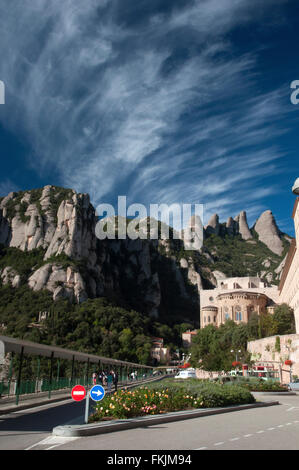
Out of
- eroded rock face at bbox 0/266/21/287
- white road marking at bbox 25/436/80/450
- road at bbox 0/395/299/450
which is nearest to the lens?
road at bbox 0/395/299/450

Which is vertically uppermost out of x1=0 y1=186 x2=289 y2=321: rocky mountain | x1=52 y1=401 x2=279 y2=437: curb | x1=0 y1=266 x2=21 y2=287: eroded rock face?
x1=0 y1=186 x2=289 y2=321: rocky mountain

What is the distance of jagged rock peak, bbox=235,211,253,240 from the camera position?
190 metres

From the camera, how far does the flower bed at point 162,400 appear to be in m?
11.7

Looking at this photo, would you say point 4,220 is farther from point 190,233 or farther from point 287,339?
point 287,339

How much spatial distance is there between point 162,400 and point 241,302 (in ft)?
262

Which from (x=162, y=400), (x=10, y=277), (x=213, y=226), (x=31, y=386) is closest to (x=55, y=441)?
(x=162, y=400)

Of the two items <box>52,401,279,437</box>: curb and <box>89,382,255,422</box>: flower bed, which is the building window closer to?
<box>89,382,255,422</box>: flower bed

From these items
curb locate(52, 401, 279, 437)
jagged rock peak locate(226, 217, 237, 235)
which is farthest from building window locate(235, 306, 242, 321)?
jagged rock peak locate(226, 217, 237, 235)

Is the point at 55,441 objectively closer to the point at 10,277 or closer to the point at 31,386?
the point at 31,386

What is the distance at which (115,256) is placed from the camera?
139 m

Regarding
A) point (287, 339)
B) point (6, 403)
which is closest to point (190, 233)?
point (287, 339)

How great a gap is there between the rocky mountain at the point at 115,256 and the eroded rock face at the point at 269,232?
Result: 430 millimetres

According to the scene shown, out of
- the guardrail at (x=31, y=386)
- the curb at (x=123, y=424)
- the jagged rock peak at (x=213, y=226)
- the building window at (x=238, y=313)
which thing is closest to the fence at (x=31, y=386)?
the guardrail at (x=31, y=386)
